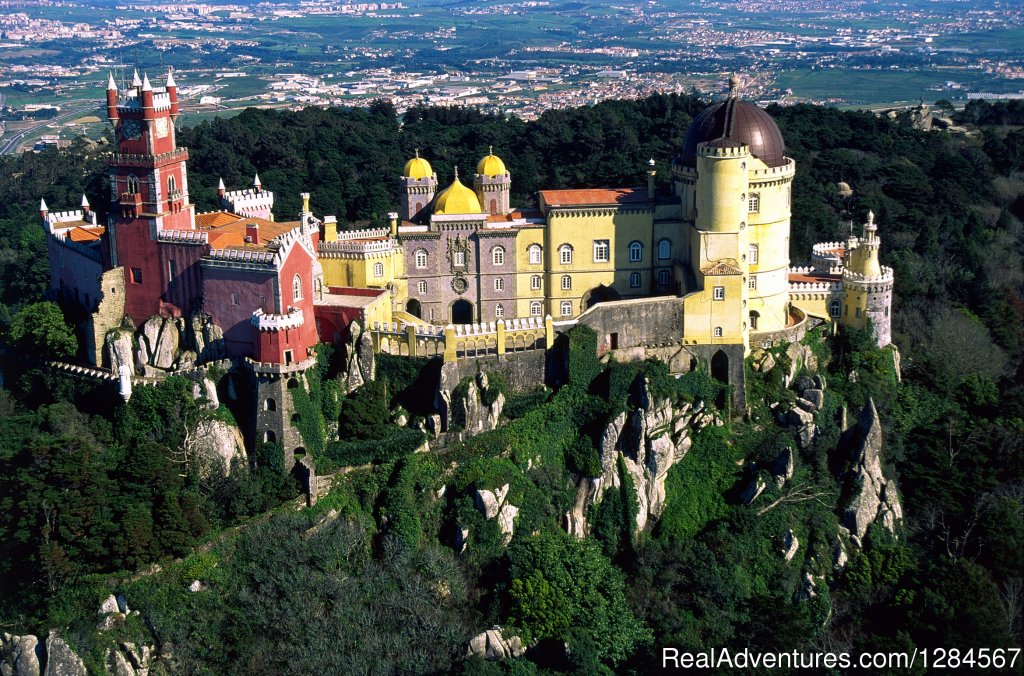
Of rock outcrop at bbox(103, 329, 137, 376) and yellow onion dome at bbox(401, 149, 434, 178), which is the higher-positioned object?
yellow onion dome at bbox(401, 149, 434, 178)

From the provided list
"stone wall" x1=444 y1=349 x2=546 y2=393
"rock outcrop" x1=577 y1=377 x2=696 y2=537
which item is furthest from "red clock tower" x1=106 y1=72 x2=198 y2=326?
"rock outcrop" x1=577 y1=377 x2=696 y2=537

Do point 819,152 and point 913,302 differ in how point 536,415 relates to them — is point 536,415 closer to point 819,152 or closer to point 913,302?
point 913,302

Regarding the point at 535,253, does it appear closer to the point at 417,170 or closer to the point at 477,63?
the point at 417,170

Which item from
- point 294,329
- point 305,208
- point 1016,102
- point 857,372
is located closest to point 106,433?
point 294,329

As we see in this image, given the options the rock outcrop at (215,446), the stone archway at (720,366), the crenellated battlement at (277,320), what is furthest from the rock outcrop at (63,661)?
the stone archway at (720,366)

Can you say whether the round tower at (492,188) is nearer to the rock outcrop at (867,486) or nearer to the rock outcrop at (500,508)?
the rock outcrop at (500,508)

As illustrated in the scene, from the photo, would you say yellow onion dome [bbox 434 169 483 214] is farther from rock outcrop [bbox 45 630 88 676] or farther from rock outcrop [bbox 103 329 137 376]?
rock outcrop [bbox 45 630 88 676]

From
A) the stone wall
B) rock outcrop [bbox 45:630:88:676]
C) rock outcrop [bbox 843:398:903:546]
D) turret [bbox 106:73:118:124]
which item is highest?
turret [bbox 106:73:118:124]
